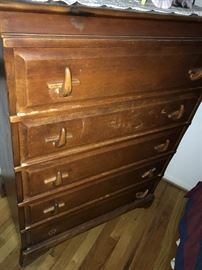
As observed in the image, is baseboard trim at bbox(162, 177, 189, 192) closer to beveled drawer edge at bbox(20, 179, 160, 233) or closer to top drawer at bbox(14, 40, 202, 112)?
beveled drawer edge at bbox(20, 179, 160, 233)

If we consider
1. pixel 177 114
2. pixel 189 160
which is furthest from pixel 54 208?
pixel 189 160

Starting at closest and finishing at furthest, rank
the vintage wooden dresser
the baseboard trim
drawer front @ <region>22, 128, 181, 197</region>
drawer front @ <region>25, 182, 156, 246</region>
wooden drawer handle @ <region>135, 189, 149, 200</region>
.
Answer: the vintage wooden dresser → drawer front @ <region>22, 128, 181, 197</region> → drawer front @ <region>25, 182, 156, 246</region> → wooden drawer handle @ <region>135, 189, 149, 200</region> → the baseboard trim

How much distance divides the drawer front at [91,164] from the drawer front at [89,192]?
0.07 m

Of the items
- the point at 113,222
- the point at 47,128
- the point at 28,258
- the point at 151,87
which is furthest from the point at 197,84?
the point at 28,258

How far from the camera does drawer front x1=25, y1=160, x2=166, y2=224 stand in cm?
95

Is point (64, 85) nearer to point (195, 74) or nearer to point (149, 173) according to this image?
point (195, 74)

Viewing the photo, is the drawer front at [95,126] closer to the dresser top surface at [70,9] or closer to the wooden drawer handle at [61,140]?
the wooden drawer handle at [61,140]

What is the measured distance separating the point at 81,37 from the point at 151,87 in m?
0.35

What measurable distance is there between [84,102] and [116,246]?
1.05 meters

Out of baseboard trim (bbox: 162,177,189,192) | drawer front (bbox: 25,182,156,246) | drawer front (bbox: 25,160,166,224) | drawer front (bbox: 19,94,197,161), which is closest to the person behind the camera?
drawer front (bbox: 19,94,197,161)

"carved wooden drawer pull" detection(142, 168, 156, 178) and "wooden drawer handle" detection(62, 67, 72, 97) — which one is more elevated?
"wooden drawer handle" detection(62, 67, 72, 97)

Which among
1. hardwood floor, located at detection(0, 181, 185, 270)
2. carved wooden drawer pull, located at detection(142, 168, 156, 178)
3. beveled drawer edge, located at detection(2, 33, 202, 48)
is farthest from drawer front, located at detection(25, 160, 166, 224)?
beveled drawer edge, located at detection(2, 33, 202, 48)

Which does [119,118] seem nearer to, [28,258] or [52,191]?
[52,191]

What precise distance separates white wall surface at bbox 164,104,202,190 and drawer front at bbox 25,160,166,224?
44 cm
